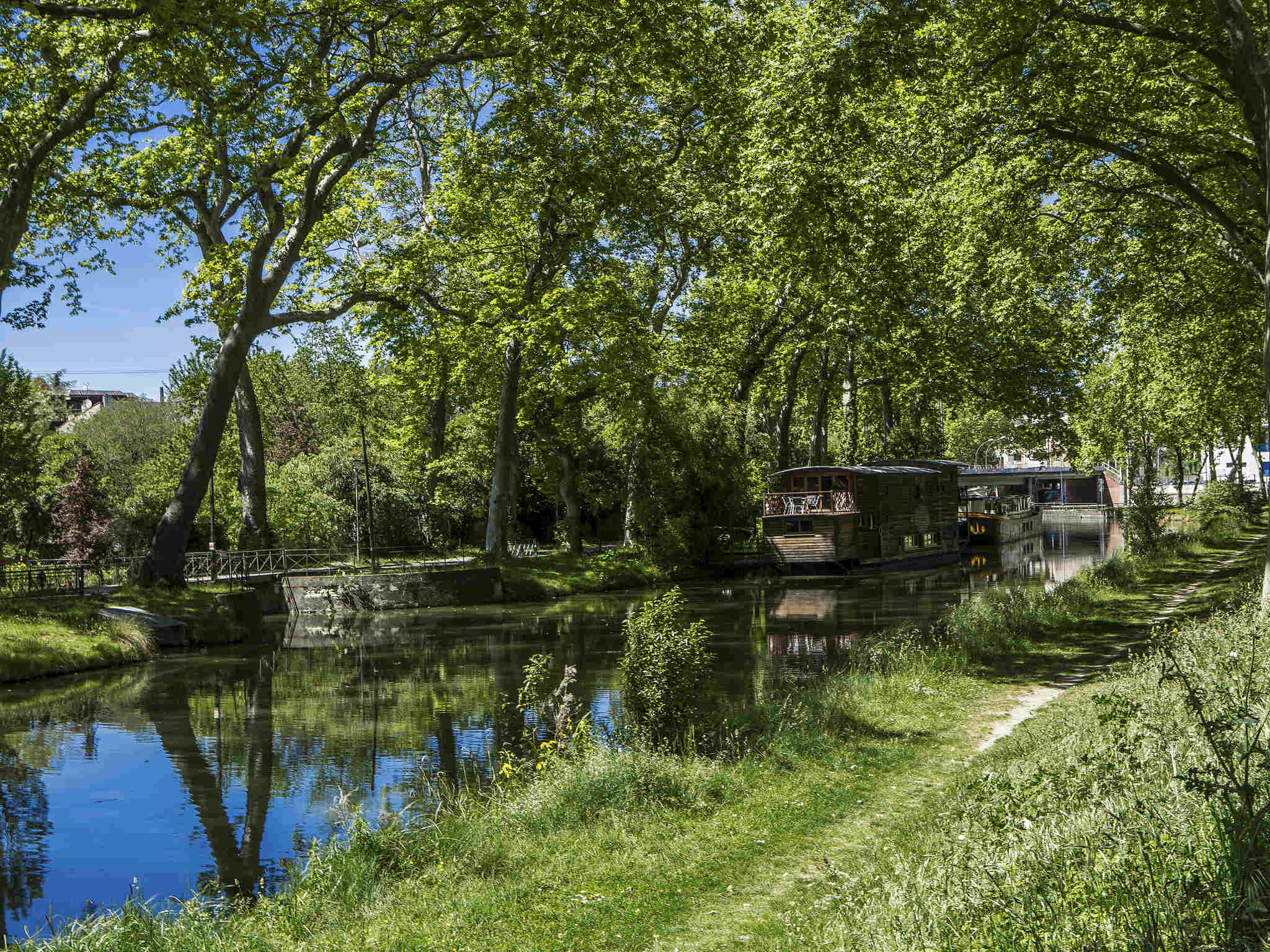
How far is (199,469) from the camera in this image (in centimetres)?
2853

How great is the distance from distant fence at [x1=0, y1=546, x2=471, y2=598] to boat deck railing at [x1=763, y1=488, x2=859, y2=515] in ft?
43.8

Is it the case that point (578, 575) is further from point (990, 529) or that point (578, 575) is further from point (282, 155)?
point (990, 529)

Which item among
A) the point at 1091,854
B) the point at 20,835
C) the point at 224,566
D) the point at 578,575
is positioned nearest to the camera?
the point at 1091,854

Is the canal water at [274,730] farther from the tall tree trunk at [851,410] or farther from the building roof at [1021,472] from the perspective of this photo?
the building roof at [1021,472]

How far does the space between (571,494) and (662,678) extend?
105 feet

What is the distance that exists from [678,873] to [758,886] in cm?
64

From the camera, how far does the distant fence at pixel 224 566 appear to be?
2875cm

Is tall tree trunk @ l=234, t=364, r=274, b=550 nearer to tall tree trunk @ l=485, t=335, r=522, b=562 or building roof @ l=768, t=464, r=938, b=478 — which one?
tall tree trunk @ l=485, t=335, r=522, b=562

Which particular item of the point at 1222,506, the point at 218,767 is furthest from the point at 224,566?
the point at 1222,506

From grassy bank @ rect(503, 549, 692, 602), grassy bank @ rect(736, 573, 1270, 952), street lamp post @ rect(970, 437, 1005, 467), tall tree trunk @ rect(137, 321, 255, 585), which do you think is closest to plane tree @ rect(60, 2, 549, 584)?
tall tree trunk @ rect(137, 321, 255, 585)

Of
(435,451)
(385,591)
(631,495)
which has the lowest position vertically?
(385,591)

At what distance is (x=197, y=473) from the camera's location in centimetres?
2839

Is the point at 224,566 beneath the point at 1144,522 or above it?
beneath

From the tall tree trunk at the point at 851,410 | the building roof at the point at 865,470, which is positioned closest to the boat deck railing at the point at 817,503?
the building roof at the point at 865,470
